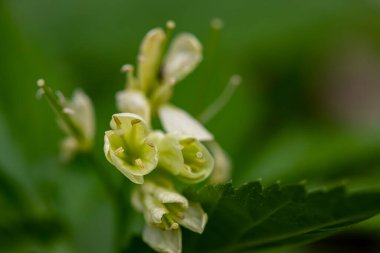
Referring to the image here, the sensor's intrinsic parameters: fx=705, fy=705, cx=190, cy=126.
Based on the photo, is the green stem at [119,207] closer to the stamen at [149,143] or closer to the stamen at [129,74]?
the stamen at [129,74]

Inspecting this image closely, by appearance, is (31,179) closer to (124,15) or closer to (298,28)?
(124,15)

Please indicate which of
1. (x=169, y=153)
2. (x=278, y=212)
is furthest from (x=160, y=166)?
(x=278, y=212)

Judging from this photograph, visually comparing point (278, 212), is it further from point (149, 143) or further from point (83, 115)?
point (83, 115)

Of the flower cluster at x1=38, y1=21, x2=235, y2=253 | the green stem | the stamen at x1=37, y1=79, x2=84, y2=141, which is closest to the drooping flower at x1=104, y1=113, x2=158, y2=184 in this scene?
the flower cluster at x1=38, y1=21, x2=235, y2=253

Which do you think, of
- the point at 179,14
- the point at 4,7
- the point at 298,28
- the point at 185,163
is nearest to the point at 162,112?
the point at 185,163

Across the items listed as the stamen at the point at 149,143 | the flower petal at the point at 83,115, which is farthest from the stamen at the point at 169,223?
the flower petal at the point at 83,115

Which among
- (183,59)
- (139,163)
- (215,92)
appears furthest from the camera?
(215,92)

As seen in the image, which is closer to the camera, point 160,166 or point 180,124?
point 160,166
